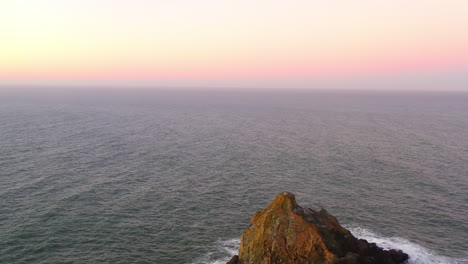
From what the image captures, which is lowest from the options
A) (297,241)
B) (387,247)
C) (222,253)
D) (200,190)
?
(222,253)

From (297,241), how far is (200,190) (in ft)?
124

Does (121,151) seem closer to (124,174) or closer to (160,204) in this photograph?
(124,174)

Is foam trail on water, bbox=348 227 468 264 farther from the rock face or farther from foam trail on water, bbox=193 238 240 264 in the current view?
foam trail on water, bbox=193 238 240 264

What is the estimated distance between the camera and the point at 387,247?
153 feet

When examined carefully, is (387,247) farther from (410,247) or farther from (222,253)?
(222,253)

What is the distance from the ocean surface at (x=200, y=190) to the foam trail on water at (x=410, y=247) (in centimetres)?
25

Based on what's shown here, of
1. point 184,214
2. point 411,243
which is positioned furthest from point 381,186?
point 184,214

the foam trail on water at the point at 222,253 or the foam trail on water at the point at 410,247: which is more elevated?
the foam trail on water at the point at 410,247

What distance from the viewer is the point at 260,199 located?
64.7 metres

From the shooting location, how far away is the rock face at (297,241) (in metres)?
33.6

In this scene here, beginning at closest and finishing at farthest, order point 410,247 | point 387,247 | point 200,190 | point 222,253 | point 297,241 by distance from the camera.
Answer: point 297,241, point 222,253, point 387,247, point 410,247, point 200,190

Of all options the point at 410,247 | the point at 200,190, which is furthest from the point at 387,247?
the point at 200,190

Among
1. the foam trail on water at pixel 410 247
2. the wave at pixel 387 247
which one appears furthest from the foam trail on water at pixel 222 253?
the foam trail on water at pixel 410 247

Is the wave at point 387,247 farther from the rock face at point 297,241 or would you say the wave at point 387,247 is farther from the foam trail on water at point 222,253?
the rock face at point 297,241
